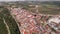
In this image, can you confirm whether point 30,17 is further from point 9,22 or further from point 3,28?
point 3,28

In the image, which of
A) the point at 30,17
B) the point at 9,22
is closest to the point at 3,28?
the point at 9,22

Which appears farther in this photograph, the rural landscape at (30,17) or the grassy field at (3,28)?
the rural landscape at (30,17)

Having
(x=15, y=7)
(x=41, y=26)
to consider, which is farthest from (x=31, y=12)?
(x=41, y=26)

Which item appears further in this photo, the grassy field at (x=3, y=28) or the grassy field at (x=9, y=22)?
the grassy field at (x=9, y=22)

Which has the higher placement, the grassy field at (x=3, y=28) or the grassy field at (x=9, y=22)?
the grassy field at (x=3, y=28)

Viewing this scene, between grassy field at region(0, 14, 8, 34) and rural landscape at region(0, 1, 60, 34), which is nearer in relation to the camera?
grassy field at region(0, 14, 8, 34)

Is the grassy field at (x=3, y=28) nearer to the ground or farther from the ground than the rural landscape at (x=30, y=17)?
farther from the ground

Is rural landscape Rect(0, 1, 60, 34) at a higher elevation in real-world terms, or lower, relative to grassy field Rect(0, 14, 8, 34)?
lower

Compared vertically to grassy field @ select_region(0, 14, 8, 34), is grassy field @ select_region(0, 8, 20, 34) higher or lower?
lower

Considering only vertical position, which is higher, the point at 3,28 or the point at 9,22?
the point at 3,28

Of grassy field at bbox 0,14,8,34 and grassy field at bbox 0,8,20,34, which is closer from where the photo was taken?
grassy field at bbox 0,14,8,34
